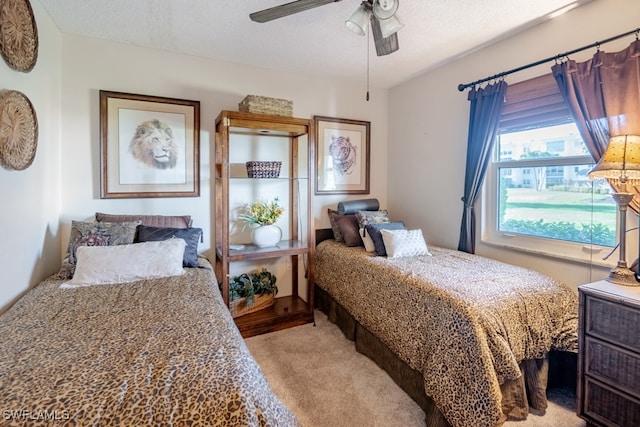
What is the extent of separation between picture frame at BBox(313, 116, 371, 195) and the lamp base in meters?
2.36

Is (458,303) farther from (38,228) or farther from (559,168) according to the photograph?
(38,228)

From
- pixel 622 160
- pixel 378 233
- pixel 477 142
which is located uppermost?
Answer: pixel 477 142

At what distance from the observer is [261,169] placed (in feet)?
8.91

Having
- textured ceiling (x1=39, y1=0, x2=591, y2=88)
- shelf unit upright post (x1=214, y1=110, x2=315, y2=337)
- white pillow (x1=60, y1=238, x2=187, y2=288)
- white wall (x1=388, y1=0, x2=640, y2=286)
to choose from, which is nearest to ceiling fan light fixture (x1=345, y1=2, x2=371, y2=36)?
textured ceiling (x1=39, y1=0, x2=591, y2=88)

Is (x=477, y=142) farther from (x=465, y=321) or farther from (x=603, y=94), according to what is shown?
(x=465, y=321)

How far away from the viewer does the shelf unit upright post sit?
8.18ft

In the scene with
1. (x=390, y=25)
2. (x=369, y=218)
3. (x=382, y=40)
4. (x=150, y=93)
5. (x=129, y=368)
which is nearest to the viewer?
(x=129, y=368)

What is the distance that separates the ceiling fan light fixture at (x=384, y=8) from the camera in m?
1.53

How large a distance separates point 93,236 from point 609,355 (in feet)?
10.3

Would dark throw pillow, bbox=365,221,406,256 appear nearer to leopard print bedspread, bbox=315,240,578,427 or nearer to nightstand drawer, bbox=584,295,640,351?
leopard print bedspread, bbox=315,240,578,427

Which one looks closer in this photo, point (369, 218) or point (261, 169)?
point (261, 169)

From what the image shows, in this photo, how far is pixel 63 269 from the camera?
2.03 meters

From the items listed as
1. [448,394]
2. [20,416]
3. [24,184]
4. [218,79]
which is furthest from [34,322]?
[218,79]

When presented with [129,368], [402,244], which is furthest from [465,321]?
[129,368]
